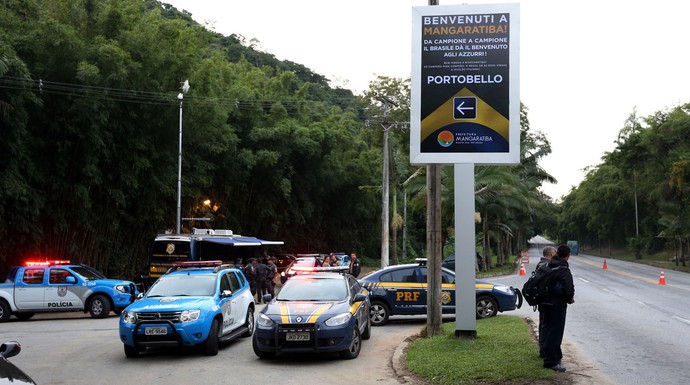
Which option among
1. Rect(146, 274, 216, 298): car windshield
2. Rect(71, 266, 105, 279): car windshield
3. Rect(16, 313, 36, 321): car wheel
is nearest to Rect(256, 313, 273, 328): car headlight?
Rect(146, 274, 216, 298): car windshield

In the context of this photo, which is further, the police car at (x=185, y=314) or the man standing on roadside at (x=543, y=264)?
the police car at (x=185, y=314)

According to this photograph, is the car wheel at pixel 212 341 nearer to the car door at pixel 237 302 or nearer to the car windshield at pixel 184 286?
the car windshield at pixel 184 286

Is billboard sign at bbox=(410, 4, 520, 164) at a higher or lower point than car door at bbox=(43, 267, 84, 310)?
higher

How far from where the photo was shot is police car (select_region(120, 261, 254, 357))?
1102cm

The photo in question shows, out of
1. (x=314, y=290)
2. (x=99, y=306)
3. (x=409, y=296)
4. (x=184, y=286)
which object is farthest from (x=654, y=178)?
(x=184, y=286)

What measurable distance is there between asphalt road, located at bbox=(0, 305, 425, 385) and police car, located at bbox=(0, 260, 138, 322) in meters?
4.23

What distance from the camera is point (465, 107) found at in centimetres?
1135

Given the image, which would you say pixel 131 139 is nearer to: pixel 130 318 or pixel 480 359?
pixel 130 318

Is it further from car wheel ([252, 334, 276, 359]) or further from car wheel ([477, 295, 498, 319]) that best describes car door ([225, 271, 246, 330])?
car wheel ([477, 295, 498, 319])

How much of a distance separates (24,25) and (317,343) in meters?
18.9

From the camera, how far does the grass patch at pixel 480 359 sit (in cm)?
882

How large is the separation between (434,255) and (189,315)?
4.68 meters

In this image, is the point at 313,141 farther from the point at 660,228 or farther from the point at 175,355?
the point at 660,228

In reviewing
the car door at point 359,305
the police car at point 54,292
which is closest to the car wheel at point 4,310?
the police car at point 54,292
